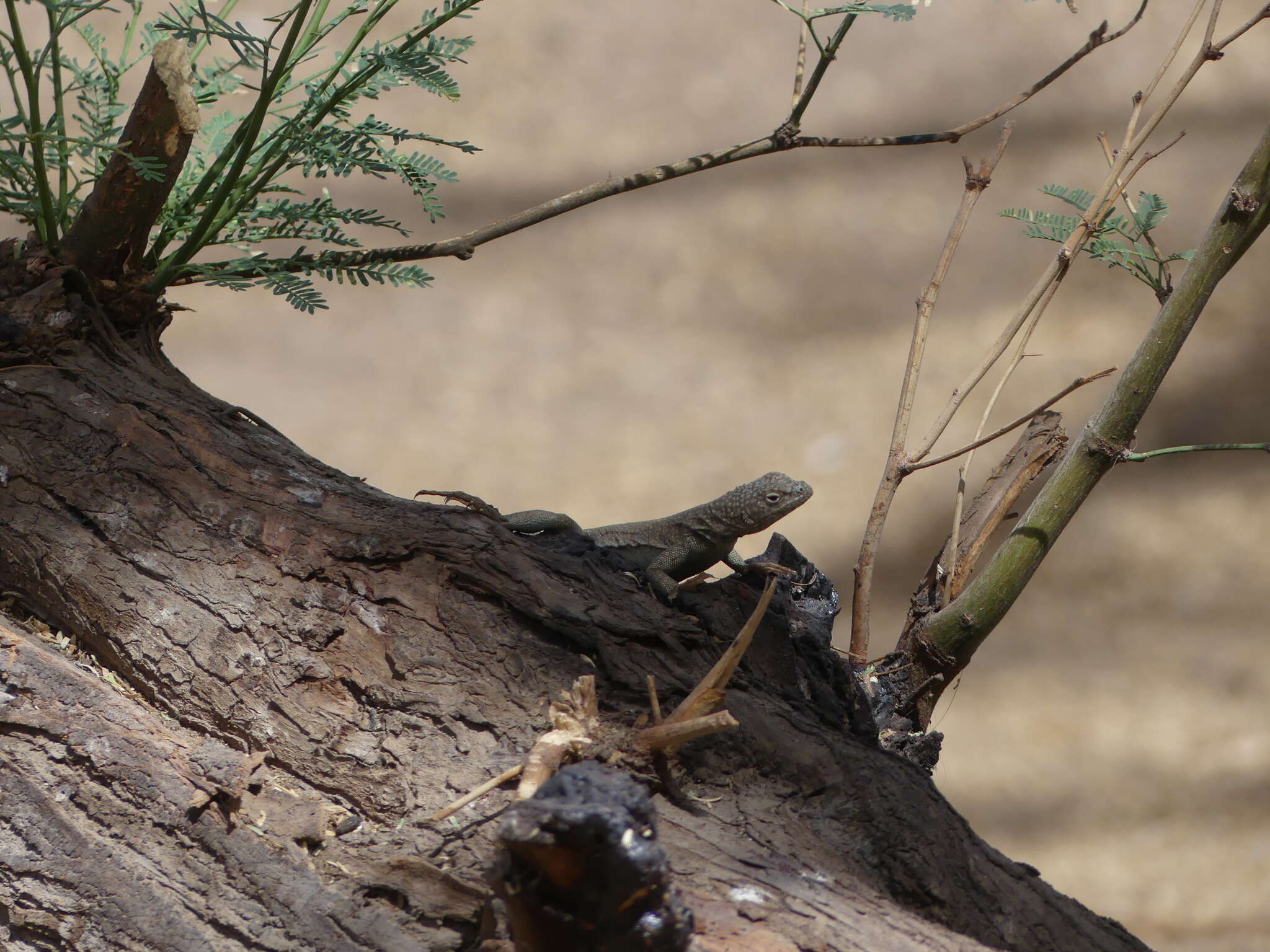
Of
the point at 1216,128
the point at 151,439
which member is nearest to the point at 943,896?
the point at 151,439

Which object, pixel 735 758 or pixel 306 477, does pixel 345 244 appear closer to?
pixel 306 477

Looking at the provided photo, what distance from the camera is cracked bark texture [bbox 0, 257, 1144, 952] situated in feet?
2.38

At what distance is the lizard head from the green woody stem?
0.98ft

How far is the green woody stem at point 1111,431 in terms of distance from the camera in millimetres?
1146

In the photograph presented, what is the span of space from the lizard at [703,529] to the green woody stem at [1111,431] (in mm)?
306

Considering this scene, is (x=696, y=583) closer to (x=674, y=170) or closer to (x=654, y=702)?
(x=654, y=702)

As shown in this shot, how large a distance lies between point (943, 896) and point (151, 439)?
35.6 inches

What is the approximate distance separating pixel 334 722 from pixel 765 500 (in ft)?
2.72

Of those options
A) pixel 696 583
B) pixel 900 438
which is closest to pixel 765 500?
pixel 900 438

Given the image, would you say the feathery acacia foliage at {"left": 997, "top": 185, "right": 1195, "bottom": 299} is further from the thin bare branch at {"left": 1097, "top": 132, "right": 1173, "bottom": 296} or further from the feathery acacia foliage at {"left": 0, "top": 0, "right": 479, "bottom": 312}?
the feathery acacia foliage at {"left": 0, "top": 0, "right": 479, "bottom": 312}

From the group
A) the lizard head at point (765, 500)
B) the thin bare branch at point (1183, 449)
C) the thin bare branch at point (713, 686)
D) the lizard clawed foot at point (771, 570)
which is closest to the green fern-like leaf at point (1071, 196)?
the thin bare branch at point (1183, 449)

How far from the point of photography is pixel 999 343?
1374 mm

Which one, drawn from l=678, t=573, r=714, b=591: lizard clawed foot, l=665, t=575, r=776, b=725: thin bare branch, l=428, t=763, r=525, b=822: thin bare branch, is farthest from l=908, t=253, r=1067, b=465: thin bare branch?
l=428, t=763, r=525, b=822: thin bare branch

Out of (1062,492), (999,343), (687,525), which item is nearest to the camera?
(1062,492)
